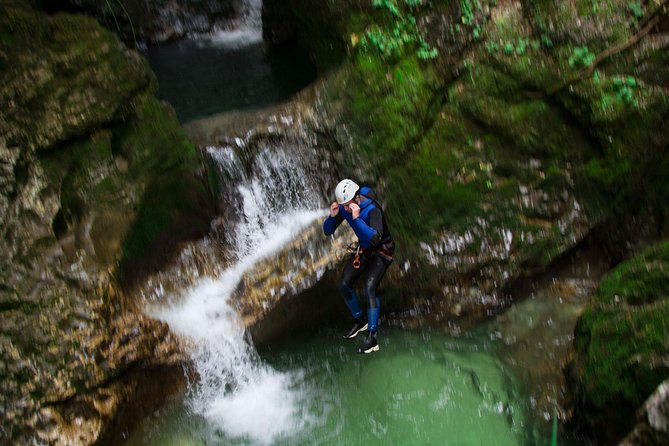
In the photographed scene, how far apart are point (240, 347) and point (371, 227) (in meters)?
2.23

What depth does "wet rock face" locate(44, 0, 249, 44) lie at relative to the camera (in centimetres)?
1389

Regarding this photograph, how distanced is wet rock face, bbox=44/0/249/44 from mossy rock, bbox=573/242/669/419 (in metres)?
12.9

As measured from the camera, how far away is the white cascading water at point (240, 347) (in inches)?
227

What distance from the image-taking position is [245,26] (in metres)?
14.8

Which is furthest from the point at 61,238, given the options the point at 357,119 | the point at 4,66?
the point at 357,119

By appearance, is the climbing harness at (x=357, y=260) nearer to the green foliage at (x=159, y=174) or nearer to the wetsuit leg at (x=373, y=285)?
the wetsuit leg at (x=373, y=285)

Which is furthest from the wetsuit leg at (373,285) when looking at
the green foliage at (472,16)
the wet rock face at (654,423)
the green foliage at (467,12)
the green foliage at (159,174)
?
the green foliage at (467,12)

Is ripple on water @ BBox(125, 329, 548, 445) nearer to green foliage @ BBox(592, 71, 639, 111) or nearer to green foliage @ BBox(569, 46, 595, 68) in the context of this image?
green foliage @ BBox(592, 71, 639, 111)

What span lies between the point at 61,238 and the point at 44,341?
1.11 meters

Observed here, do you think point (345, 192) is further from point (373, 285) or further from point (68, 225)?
point (68, 225)

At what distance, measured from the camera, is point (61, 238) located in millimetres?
5523

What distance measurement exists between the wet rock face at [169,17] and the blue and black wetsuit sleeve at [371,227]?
418 inches

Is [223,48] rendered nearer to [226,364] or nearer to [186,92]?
[186,92]

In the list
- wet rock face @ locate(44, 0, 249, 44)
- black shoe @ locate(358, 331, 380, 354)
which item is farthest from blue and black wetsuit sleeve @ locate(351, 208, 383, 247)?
wet rock face @ locate(44, 0, 249, 44)
